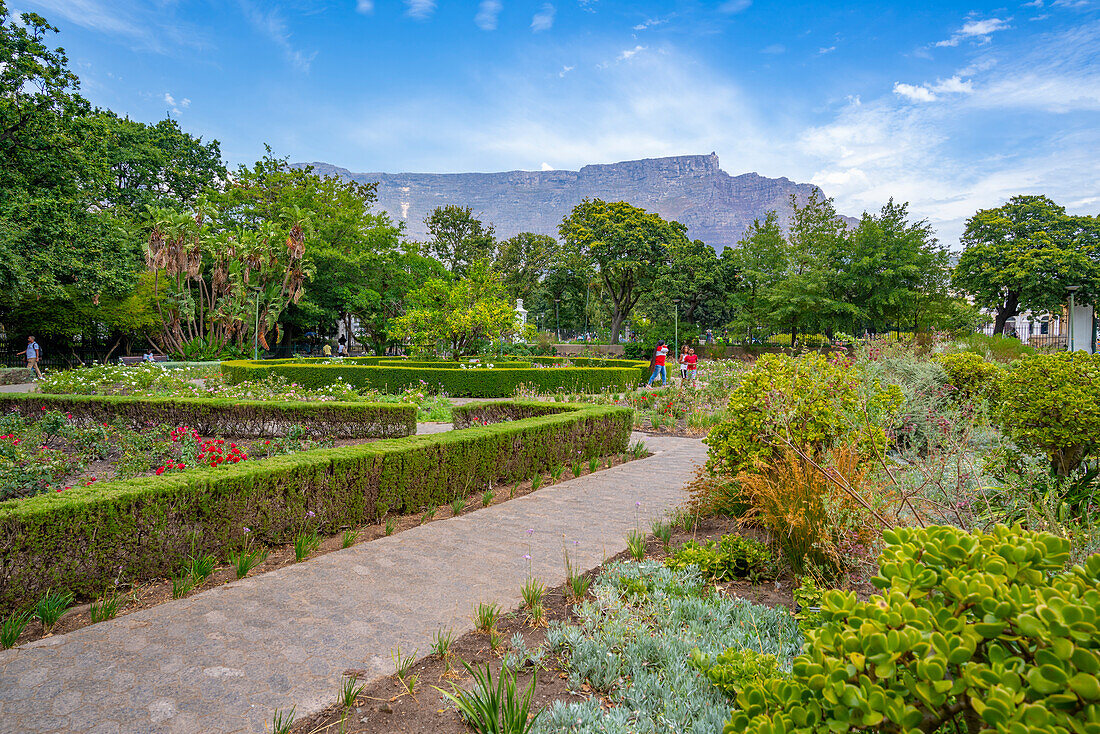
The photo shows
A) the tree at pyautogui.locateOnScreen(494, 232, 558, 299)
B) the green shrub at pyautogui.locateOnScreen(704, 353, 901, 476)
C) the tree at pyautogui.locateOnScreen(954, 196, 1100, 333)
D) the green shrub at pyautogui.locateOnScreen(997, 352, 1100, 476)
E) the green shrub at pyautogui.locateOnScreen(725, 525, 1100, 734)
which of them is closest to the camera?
the green shrub at pyautogui.locateOnScreen(725, 525, 1100, 734)

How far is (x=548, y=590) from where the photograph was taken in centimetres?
337

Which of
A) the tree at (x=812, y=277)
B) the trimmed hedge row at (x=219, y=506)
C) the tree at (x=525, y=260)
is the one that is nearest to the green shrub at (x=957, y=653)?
the trimmed hedge row at (x=219, y=506)

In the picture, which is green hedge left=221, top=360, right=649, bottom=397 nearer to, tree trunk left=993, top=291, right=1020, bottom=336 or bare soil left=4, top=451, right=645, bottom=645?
bare soil left=4, top=451, right=645, bottom=645

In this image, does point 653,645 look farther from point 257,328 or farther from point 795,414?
point 257,328

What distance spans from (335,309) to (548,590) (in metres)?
34.1

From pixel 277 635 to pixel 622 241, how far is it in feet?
→ 126

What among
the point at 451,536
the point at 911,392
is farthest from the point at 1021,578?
the point at 911,392

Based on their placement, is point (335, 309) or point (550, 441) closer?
point (550, 441)

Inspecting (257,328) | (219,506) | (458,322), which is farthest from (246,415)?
(257,328)

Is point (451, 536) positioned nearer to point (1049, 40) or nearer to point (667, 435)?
point (667, 435)

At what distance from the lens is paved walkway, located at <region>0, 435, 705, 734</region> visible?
2283 millimetres

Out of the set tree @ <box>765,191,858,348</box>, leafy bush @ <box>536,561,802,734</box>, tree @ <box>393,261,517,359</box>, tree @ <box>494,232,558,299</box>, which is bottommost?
leafy bush @ <box>536,561,802,734</box>

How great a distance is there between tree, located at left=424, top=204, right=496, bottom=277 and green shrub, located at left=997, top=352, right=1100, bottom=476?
5327 cm

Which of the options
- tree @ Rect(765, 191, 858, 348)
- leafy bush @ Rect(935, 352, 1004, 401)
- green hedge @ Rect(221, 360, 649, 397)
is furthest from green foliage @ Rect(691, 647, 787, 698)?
tree @ Rect(765, 191, 858, 348)
